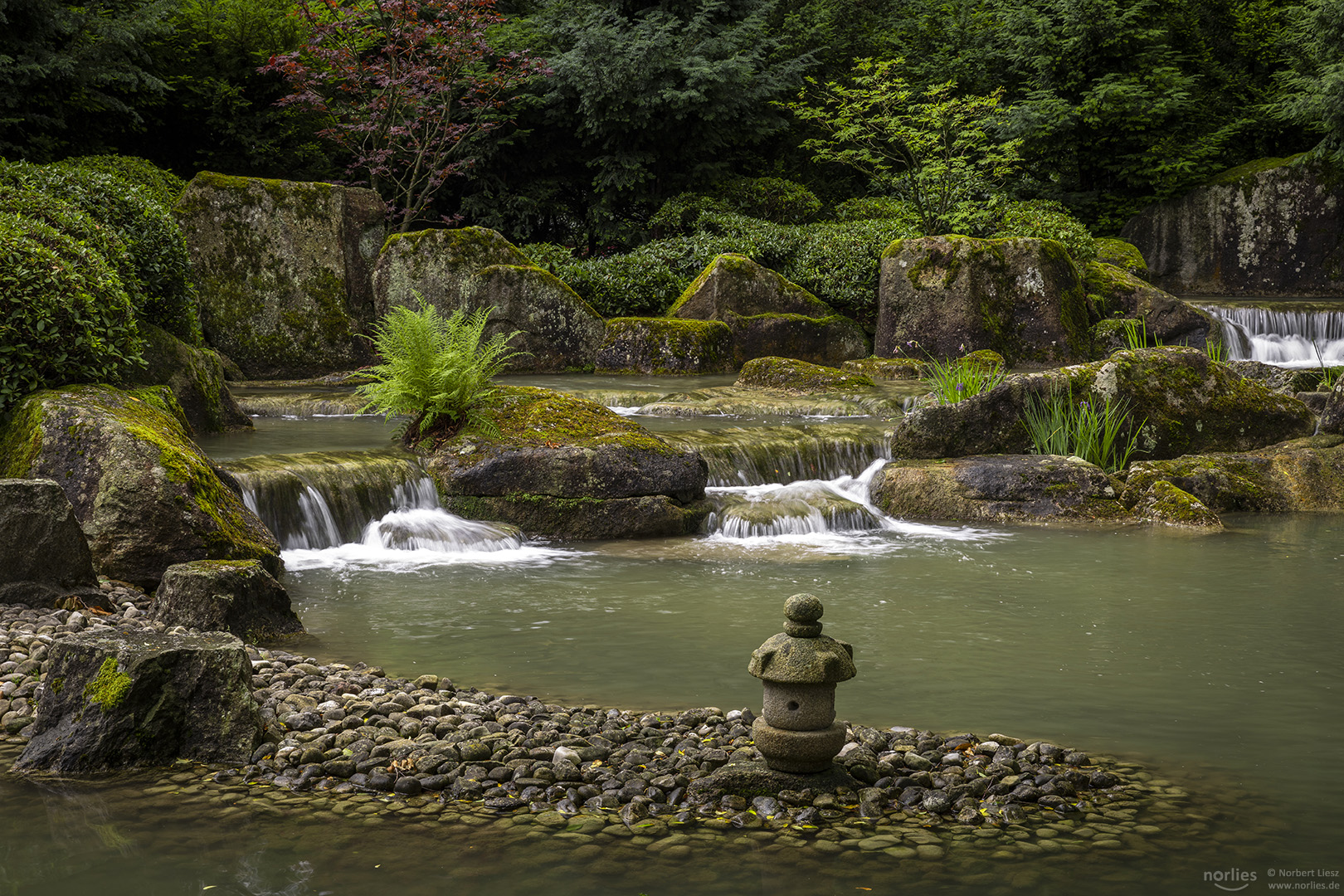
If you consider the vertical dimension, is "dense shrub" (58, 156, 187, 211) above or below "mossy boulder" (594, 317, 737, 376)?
above

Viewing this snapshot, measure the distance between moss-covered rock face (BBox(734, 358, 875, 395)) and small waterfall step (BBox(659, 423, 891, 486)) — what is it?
293 cm

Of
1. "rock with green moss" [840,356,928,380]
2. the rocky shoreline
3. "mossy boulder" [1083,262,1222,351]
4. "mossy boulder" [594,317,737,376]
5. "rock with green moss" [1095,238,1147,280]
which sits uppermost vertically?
"rock with green moss" [1095,238,1147,280]

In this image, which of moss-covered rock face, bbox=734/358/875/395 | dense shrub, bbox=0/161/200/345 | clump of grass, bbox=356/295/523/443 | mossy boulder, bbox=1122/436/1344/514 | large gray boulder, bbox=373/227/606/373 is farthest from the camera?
large gray boulder, bbox=373/227/606/373

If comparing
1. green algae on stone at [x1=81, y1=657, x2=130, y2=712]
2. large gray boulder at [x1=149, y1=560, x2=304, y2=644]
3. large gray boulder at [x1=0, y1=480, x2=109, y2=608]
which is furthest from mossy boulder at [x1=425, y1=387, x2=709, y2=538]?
green algae on stone at [x1=81, y1=657, x2=130, y2=712]

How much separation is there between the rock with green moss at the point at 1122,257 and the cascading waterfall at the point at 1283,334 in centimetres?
161

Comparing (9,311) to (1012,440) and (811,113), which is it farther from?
(811,113)

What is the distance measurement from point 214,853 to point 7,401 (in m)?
5.01

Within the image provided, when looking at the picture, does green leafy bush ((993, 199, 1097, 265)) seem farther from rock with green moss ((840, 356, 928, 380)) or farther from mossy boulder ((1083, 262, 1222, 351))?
rock with green moss ((840, 356, 928, 380))

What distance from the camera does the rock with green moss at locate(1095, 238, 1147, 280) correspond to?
1931 cm

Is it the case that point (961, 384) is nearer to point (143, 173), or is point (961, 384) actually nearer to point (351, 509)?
point (351, 509)

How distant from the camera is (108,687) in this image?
12.6ft

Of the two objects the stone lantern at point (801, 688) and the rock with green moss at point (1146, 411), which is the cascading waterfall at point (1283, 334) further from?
the stone lantern at point (801, 688)

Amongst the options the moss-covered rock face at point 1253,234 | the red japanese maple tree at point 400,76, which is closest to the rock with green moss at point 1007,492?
the red japanese maple tree at point 400,76

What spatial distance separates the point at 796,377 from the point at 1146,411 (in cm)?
464
